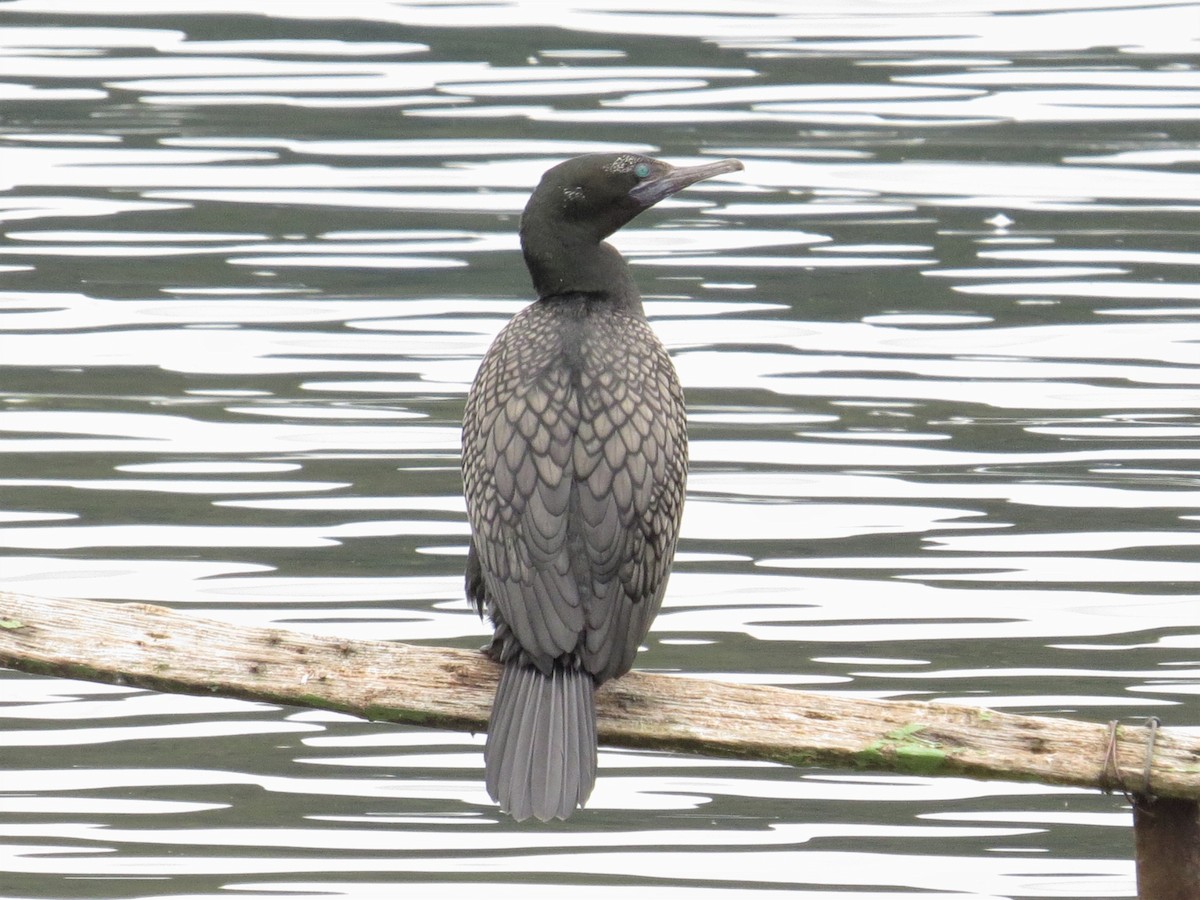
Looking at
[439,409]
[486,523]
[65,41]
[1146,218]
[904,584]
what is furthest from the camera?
[65,41]

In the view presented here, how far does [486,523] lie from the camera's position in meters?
5.29

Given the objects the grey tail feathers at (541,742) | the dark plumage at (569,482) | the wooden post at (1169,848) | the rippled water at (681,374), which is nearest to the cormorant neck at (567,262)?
the dark plumage at (569,482)

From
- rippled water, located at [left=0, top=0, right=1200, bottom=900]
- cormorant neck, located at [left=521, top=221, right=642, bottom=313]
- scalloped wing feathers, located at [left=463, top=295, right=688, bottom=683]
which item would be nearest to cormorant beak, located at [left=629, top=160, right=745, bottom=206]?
cormorant neck, located at [left=521, top=221, right=642, bottom=313]

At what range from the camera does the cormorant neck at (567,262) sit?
5734 mm

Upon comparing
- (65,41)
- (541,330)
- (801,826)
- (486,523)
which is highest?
(65,41)

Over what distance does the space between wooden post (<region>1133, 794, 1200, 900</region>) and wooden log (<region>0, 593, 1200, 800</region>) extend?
115mm

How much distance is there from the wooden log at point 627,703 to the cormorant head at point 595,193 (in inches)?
43.5

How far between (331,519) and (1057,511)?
2.78m

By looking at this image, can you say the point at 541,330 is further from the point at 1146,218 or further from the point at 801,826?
the point at 1146,218

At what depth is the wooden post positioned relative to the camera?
496 cm

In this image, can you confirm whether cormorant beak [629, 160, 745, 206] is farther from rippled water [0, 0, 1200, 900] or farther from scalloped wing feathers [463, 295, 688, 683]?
rippled water [0, 0, 1200, 900]

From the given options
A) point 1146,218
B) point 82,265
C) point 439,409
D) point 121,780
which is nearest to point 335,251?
point 82,265

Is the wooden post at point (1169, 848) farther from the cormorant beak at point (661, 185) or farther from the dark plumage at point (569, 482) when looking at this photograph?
the cormorant beak at point (661, 185)

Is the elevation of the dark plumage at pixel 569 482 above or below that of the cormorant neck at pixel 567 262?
below
